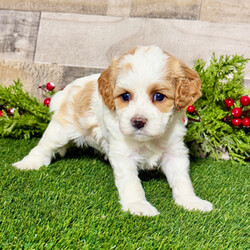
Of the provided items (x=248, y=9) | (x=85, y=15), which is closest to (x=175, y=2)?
(x=248, y=9)

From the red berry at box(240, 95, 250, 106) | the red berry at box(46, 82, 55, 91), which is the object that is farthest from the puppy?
the red berry at box(46, 82, 55, 91)

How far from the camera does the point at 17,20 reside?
4.03 metres

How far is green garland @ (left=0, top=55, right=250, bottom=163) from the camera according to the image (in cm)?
319

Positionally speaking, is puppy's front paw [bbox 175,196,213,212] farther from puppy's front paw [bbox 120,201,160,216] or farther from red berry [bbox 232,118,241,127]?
red berry [bbox 232,118,241,127]

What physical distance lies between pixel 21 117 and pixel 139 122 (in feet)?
6.03

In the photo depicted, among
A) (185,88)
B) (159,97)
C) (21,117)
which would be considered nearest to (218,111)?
(185,88)

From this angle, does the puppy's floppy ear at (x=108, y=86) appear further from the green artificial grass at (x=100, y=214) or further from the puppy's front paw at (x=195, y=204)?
the puppy's front paw at (x=195, y=204)

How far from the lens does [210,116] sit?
3.23 meters

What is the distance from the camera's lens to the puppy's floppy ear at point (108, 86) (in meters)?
2.35

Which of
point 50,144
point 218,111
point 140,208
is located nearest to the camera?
point 140,208

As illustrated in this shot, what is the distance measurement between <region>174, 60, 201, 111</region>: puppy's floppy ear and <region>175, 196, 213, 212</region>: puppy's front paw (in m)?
0.62

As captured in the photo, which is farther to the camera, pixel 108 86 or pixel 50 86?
pixel 50 86

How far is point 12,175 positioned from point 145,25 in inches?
89.3

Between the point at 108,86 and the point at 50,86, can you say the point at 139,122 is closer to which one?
the point at 108,86
